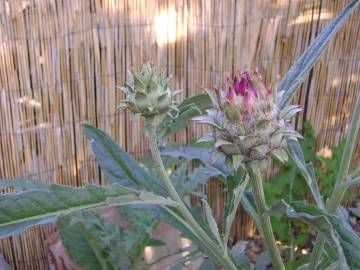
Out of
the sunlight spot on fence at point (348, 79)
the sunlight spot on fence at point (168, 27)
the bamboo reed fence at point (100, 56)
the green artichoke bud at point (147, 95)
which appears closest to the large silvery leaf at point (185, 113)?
the green artichoke bud at point (147, 95)

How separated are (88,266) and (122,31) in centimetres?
86

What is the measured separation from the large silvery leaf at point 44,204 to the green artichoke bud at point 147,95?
266 mm

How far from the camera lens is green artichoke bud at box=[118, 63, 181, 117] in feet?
3.98

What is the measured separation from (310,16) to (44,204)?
1.49 meters

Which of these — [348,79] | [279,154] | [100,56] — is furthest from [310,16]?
[279,154]

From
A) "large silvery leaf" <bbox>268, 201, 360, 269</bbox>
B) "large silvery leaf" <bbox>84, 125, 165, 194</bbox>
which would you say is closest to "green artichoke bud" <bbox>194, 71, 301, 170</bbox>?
"large silvery leaf" <bbox>268, 201, 360, 269</bbox>

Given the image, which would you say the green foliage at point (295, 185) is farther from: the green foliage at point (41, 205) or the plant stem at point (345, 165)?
the green foliage at point (41, 205)

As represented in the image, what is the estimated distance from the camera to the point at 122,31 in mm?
2002

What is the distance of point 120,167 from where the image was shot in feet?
4.73

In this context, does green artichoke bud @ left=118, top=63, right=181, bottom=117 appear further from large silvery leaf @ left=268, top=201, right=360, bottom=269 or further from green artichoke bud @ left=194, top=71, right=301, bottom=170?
large silvery leaf @ left=268, top=201, right=360, bottom=269

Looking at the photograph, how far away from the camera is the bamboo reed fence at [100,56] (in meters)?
1.93

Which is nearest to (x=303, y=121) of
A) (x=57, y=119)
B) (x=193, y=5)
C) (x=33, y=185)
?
(x=193, y=5)

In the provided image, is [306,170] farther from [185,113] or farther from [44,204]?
[44,204]

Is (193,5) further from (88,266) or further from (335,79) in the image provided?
(88,266)
